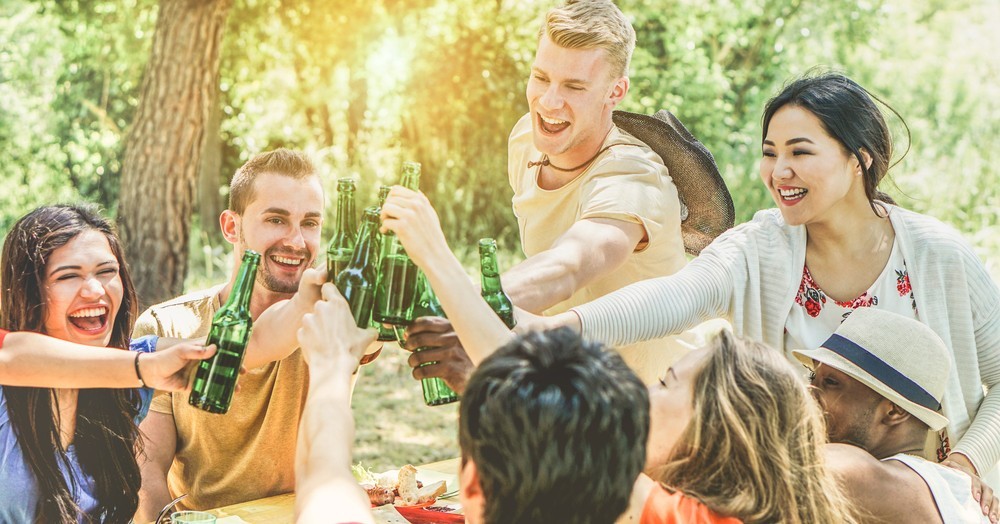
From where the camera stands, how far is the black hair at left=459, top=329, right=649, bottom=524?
59.2 inches

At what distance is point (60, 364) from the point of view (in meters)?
2.43

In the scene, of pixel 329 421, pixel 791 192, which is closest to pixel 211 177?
pixel 791 192

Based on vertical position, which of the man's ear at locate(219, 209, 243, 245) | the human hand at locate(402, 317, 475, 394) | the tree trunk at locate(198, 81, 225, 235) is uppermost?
the tree trunk at locate(198, 81, 225, 235)

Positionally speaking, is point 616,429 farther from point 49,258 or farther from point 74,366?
point 49,258

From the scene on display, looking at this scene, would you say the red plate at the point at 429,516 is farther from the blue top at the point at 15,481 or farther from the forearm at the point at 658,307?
the blue top at the point at 15,481

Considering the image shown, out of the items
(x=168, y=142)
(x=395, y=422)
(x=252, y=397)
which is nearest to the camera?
(x=252, y=397)

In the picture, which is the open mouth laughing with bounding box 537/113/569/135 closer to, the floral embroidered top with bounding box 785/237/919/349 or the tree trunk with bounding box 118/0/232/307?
the floral embroidered top with bounding box 785/237/919/349

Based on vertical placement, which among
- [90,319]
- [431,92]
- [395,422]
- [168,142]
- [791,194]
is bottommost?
[395,422]

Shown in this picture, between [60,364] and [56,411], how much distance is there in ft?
1.23

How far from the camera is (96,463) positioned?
2793mm

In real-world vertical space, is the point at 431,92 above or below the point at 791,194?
above

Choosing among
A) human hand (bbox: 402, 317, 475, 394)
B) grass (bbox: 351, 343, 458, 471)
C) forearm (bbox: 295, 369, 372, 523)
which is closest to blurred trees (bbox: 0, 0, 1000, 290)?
grass (bbox: 351, 343, 458, 471)

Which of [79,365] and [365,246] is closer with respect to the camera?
[365,246]

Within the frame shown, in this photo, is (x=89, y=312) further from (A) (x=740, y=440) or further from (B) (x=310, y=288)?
(A) (x=740, y=440)
